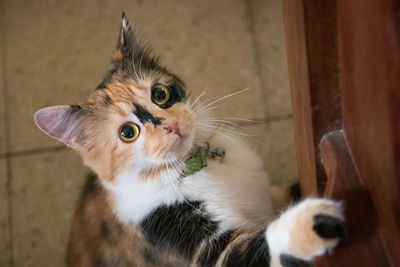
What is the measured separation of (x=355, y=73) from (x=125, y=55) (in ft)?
2.42

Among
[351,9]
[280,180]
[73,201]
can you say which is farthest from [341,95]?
[73,201]

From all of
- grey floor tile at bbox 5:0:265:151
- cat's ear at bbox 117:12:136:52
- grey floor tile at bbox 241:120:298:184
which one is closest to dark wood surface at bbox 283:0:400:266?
cat's ear at bbox 117:12:136:52

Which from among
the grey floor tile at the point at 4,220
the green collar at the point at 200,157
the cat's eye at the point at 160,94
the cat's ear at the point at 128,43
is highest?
the cat's ear at the point at 128,43

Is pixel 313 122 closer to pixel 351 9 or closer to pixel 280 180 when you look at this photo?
pixel 351 9

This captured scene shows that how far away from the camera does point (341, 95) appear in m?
0.65

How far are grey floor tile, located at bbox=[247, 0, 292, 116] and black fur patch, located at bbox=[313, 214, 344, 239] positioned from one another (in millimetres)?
1083

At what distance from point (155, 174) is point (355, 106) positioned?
57 cm

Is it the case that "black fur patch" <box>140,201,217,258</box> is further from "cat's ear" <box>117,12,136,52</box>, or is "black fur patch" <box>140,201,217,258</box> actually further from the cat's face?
"cat's ear" <box>117,12,136,52</box>

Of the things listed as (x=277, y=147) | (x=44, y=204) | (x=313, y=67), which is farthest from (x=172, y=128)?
(x=44, y=204)

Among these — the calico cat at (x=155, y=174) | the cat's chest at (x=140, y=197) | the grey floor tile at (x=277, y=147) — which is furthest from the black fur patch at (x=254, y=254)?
the grey floor tile at (x=277, y=147)

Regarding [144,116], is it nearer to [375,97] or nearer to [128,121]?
[128,121]

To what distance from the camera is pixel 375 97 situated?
472mm

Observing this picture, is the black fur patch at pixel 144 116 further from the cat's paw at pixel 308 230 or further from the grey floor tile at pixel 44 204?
the grey floor tile at pixel 44 204

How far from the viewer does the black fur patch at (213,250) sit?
918 millimetres
